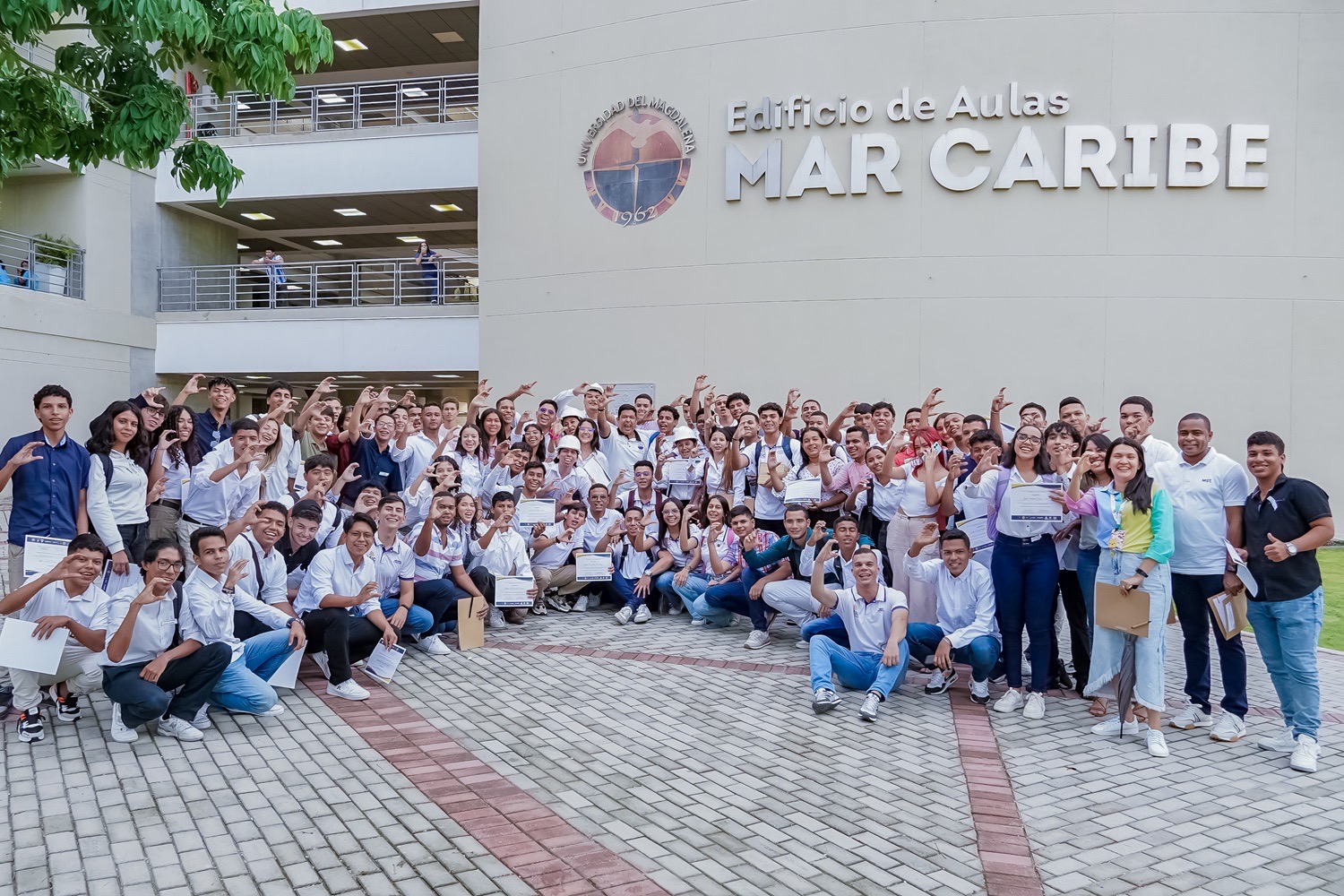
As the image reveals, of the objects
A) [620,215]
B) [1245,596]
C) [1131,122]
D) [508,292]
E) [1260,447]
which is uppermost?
[1131,122]

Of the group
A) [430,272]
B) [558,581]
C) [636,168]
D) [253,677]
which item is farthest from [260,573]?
[430,272]

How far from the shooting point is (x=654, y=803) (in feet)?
15.8

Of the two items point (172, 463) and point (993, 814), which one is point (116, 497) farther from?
point (993, 814)

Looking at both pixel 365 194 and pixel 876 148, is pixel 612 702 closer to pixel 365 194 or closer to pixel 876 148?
pixel 876 148

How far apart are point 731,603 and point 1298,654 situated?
4.78m

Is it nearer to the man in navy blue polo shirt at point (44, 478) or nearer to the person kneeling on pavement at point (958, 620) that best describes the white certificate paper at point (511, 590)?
the man in navy blue polo shirt at point (44, 478)

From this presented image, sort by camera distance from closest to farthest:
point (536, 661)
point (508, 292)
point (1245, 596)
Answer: point (1245, 596)
point (536, 661)
point (508, 292)

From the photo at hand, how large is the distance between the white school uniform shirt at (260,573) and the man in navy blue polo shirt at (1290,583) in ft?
21.7

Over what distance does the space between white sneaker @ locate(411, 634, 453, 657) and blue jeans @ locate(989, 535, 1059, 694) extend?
181 inches

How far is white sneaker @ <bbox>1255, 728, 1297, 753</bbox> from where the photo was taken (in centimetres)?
577

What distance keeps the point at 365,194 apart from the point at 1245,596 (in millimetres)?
19288

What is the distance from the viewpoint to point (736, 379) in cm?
1617

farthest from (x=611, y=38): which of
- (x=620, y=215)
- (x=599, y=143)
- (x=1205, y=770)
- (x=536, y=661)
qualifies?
(x=1205, y=770)

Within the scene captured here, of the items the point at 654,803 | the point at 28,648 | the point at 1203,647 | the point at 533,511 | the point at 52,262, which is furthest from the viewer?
the point at 52,262
